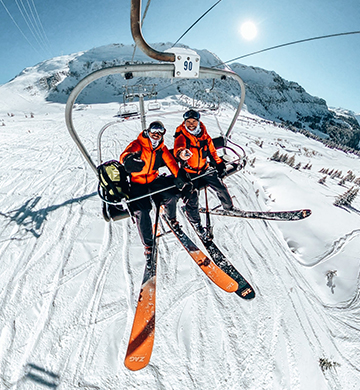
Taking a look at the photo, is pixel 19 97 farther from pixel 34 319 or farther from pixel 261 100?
pixel 261 100

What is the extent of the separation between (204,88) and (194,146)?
1207 inches

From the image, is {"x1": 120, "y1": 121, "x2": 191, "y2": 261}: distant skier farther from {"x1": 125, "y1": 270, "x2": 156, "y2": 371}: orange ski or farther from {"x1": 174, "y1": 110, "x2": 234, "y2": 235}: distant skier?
{"x1": 125, "y1": 270, "x2": 156, "y2": 371}: orange ski

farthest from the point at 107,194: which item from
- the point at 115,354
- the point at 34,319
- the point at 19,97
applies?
the point at 19,97

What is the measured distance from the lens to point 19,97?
34062 mm

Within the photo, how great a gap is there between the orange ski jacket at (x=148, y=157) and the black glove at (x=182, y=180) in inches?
5.2

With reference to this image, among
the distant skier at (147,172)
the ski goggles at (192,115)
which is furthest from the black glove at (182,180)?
the ski goggles at (192,115)

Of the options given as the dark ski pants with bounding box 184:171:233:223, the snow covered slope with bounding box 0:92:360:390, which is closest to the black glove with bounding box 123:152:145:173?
the dark ski pants with bounding box 184:171:233:223

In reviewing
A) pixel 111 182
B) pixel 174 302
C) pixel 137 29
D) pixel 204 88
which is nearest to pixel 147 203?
pixel 111 182

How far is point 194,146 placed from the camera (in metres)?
3.90

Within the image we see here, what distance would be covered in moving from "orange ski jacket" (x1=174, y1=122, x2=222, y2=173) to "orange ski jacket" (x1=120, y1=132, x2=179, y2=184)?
0.74 feet

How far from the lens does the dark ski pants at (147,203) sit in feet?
11.0

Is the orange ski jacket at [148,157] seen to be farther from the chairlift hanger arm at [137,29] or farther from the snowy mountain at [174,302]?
the chairlift hanger arm at [137,29]

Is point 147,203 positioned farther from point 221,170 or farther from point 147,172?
point 221,170

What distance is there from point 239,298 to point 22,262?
3685 mm
